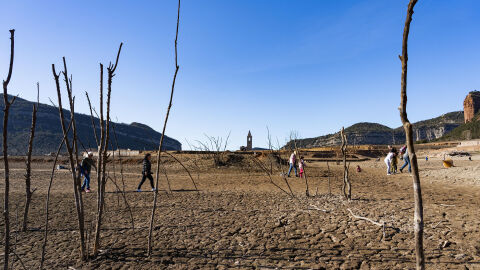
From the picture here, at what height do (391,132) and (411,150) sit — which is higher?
(391,132)

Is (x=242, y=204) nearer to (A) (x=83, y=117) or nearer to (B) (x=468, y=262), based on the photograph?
(B) (x=468, y=262)

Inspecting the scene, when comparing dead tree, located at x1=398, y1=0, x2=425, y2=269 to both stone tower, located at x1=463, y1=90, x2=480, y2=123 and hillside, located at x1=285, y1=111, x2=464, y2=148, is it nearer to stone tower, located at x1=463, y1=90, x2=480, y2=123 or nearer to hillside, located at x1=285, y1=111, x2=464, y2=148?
hillside, located at x1=285, y1=111, x2=464, y2=148

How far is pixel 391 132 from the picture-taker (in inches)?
3157

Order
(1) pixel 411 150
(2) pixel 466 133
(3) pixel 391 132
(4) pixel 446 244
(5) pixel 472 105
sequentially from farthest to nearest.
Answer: (3) pixel 391 132
(5) pixel 472 105
(2) pixel 466 133
(4) pixel 446 244
(1) pixel 411 150

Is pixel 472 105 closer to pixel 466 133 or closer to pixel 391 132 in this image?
pixel 391 132

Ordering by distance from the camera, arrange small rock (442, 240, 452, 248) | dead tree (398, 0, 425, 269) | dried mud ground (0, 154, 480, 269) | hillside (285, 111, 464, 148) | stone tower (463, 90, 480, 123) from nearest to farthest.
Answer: dead tree (398, 0, 425, 269)
dried mud ground (0, 154, 480, 269)
small rock (442, 240, 452, 248)
stone tower (463, 90, 480, 123)
hillside (285, 111, 464, 148)

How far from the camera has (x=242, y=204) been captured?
21.3 feet

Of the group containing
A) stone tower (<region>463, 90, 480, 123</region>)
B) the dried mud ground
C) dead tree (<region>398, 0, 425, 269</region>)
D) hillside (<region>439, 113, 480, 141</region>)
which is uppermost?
stone tower (<region>463, 90, 480, 123</region>)

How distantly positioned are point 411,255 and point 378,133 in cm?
9100

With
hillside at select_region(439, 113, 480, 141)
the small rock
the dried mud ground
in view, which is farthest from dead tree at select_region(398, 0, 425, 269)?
hillside at select_region(439, 113, 480, 141)

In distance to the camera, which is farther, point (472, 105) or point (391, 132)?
point (391, 132)

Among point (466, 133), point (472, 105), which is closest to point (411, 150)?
point (466, 133)

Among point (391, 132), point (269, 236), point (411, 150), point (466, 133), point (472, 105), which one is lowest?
point (269, 236)

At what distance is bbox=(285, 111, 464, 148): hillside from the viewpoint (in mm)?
79062
